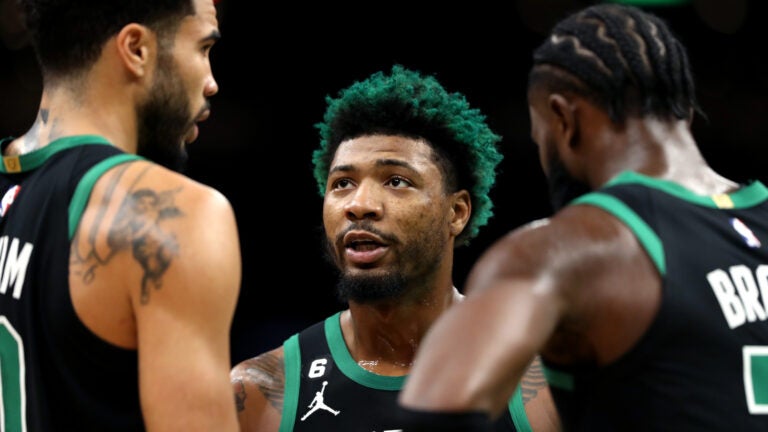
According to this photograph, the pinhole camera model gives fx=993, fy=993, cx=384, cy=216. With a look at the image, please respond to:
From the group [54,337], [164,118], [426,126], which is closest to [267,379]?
[426,126]

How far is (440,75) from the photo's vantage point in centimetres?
913

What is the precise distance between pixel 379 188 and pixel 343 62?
5291 millimetres

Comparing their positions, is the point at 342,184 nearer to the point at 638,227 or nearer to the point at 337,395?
the point at 337,395

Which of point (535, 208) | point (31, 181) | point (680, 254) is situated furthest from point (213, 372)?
point (535, 208)

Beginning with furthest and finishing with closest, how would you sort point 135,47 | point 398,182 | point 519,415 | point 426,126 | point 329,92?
1. point 329,92
2. point 426,126
3. point 398,182
4. point 519,415
5. point 135,47

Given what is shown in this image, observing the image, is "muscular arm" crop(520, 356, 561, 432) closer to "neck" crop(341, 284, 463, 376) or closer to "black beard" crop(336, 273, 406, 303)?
"neck" crop(341, 284, 463, 376)

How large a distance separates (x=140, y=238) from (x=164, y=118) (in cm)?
51

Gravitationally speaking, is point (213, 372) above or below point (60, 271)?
below

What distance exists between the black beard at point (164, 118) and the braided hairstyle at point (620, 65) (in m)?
0.93

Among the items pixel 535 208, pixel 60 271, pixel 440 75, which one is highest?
pixel 60 271

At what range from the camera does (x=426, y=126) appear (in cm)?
400

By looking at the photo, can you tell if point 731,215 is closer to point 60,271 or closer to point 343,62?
point 60,271

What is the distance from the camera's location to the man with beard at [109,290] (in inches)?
85.7

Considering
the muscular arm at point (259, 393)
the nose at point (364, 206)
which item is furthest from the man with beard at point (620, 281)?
the muscular arm at point (259, 393)
